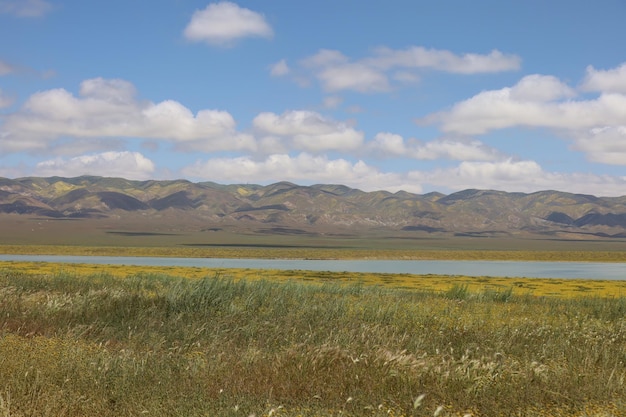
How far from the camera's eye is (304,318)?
15820 mm

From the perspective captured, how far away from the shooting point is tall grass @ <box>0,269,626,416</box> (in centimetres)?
821

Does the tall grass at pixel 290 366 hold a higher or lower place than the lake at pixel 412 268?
higher

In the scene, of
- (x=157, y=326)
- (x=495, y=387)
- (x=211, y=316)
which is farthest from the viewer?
(x=211, y=316)

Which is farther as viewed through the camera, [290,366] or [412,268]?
[412,268]

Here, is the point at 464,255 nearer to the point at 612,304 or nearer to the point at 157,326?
the point at 612,304

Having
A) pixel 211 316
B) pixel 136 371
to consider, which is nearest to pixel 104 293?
pixel 211 316

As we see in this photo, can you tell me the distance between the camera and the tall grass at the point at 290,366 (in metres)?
8.21

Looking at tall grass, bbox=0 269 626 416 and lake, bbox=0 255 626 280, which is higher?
tall grass, bbox=0 269 626 416

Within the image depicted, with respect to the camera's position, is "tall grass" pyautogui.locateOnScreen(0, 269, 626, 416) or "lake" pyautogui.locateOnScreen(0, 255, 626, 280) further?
"lake" pyautogui.locateOnScreen(0, 255, 626, 280)

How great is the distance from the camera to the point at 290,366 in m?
10.1

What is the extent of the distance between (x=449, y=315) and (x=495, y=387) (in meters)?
8.92

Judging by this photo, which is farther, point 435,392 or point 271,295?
point 271,295

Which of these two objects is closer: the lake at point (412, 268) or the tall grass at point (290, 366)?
the tall grass at point (290, 366)

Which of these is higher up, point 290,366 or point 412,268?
point 290,366
